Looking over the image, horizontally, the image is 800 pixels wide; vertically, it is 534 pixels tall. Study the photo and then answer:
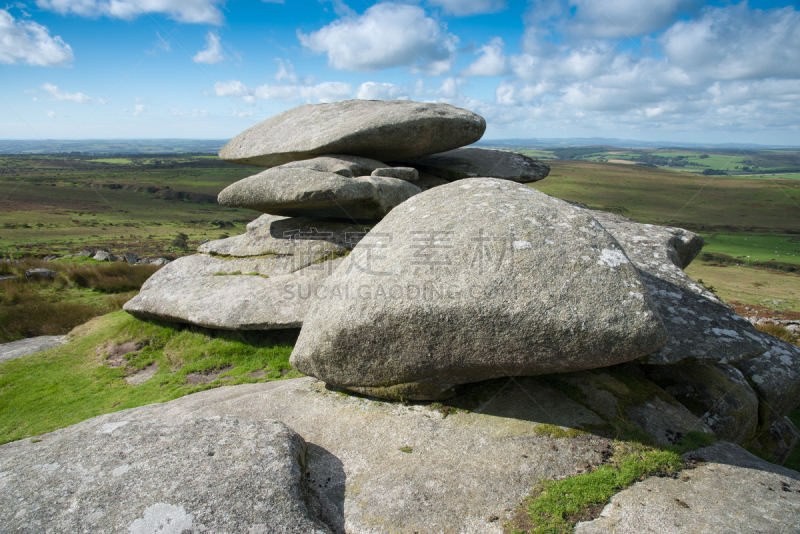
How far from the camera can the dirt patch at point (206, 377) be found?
9.66 metres

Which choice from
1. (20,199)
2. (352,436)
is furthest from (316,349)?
(20,199)

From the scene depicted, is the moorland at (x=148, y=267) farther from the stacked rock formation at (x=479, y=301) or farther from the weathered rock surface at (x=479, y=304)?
the weathered rock surface at (x=479, y=304)

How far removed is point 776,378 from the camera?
897 centimetres

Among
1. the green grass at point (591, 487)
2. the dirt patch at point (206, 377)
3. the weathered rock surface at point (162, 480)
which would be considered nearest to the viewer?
the weathered rock surface at point (162, 480)

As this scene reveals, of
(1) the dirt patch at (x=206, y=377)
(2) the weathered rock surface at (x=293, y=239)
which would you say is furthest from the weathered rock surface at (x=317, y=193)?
(1) the dirt patch at (x=206, y=377)

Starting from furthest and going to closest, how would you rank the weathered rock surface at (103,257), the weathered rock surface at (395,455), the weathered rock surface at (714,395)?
the weathered rock surface at (103,257)
the weathered rock surface at (714,395)
the weathered rock surface at (395,455)

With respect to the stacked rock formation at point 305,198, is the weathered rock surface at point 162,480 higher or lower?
lower

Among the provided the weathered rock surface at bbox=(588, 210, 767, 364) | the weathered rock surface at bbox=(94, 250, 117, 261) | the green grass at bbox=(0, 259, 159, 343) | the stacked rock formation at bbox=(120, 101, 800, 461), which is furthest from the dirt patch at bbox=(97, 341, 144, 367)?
the weathered rock surface at bbox=(94, 250, 117, 261)

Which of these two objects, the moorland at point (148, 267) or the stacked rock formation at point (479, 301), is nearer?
the stacked rock formation at point (479, 301)

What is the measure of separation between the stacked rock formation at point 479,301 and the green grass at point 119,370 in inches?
29.1

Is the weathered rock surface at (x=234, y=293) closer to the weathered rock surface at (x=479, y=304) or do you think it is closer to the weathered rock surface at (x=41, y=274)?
the weathered rock surface at (x=479, y=304)

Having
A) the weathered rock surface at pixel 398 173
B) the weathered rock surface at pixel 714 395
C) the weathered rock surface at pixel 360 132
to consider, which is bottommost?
the weathered rock surface at pixel 714 395

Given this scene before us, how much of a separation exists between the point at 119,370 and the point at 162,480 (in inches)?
303

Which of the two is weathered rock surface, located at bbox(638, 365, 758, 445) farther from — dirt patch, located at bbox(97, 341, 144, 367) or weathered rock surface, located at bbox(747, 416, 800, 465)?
dirt patch, located at bbox(97, 341, 144, 367)
